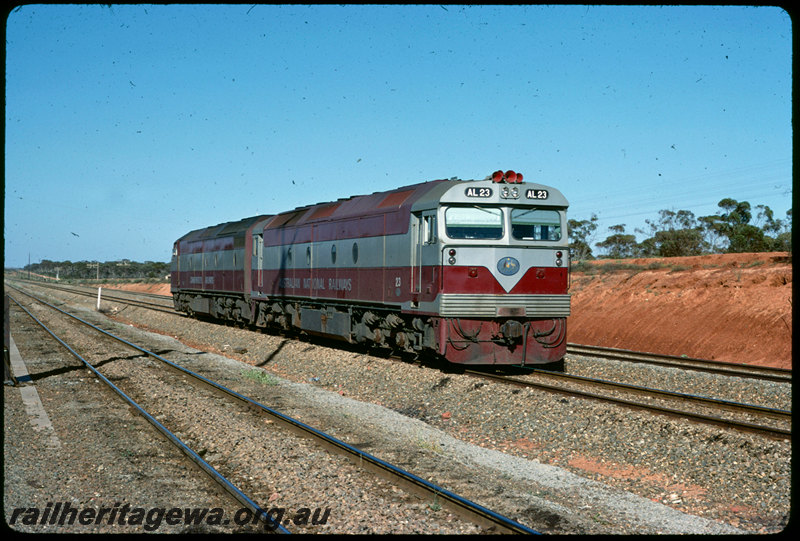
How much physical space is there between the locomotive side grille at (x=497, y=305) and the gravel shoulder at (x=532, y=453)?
1385mm

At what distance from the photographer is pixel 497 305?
13969 millimetres

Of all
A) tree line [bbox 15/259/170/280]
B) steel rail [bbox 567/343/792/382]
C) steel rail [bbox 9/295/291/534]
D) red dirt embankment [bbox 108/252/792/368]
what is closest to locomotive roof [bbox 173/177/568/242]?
steel rail [bbox 567/343/792/382]

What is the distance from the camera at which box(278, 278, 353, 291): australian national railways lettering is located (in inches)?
720

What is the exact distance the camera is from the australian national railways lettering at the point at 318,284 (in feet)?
60.0

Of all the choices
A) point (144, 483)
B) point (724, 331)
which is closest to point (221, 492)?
point (144, 483)

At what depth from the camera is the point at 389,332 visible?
54.7 ft

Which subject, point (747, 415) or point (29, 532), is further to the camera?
point (747, 415)

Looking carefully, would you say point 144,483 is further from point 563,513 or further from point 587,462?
point 587,462

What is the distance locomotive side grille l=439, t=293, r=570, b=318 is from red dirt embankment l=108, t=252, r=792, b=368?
993 centimetres

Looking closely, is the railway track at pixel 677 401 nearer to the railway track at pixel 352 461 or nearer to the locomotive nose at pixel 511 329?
the locomotive nose at pixel 511 329

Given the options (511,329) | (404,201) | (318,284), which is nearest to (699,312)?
(318,284)

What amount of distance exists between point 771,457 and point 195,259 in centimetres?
2936

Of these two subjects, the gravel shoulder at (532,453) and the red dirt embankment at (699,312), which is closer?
the gravel shoulder at (532,453)

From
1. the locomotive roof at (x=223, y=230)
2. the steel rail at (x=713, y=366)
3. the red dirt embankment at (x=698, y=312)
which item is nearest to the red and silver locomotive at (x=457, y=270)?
the steel rail at (x=713, y=366)
